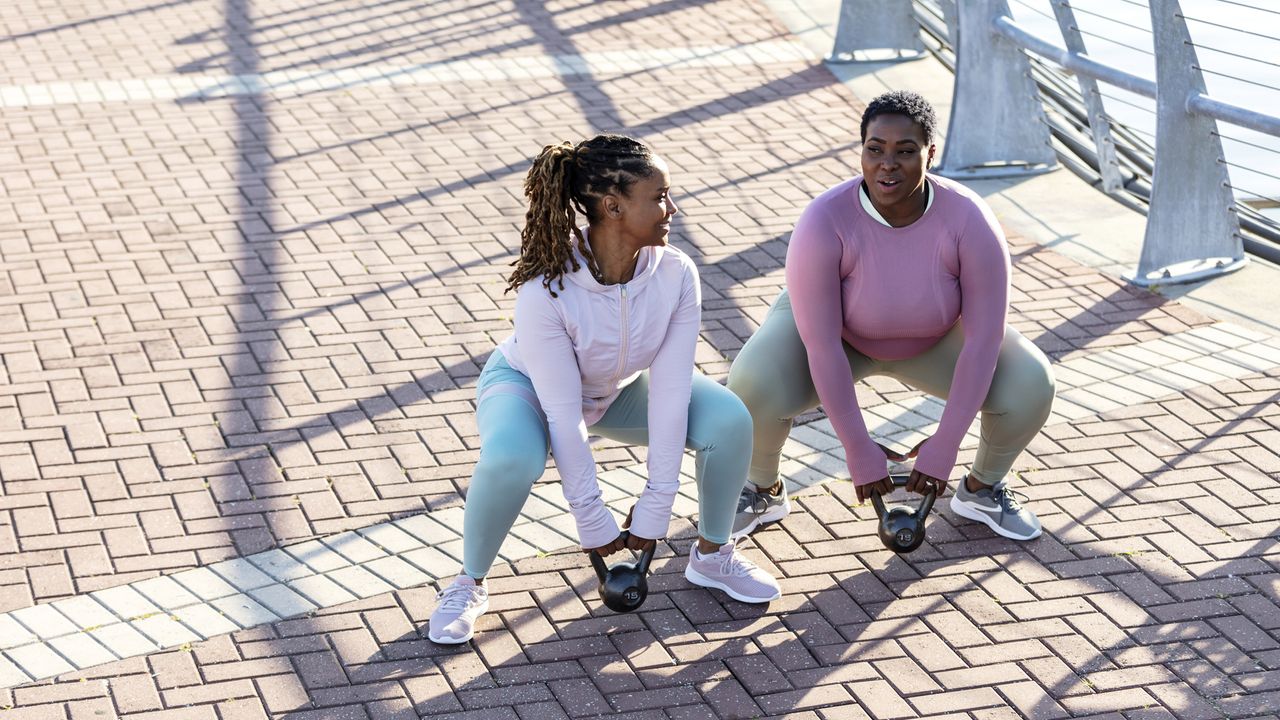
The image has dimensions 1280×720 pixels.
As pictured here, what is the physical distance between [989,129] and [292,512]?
5.24 meters

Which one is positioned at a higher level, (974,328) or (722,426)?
(974,328)

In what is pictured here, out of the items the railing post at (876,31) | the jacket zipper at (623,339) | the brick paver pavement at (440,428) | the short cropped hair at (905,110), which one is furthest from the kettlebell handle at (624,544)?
the railing post at (876,31)

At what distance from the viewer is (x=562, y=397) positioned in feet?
13.9

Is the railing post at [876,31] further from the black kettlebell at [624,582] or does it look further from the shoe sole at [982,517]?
the black kettlebell at [624,582]

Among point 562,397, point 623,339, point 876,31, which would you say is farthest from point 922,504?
point 876,31

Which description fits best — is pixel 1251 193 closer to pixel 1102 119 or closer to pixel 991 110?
Answer: pixel 1102 119

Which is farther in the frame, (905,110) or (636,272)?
(905,110)

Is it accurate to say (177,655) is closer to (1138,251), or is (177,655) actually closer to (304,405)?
(304,405)

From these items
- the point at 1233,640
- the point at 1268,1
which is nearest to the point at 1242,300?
the point at 1233,640

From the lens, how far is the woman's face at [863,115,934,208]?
173 inches

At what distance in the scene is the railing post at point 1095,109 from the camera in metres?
7.93

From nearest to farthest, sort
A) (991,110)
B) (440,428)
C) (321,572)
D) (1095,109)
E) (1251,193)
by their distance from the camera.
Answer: (321,572), (440,428), (1251,193), (1095,109), (991,110)

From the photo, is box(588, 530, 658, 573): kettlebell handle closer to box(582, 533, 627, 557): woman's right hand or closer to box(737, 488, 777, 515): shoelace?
box(582, 533, 627, 557): woman's right hand

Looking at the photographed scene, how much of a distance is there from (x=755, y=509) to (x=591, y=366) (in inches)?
40.9
